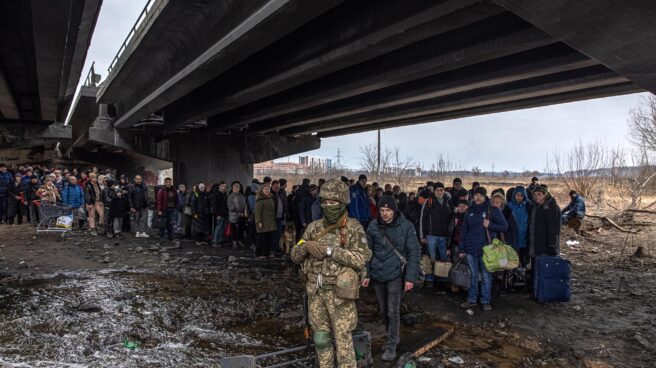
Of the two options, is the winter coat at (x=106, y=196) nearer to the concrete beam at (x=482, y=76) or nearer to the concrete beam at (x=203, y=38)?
the concrete beam at (x=203, y=38)

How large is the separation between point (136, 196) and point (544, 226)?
36.0 feet

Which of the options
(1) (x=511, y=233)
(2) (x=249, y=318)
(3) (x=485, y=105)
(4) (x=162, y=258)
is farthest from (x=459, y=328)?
(3) (x=485, y=105)

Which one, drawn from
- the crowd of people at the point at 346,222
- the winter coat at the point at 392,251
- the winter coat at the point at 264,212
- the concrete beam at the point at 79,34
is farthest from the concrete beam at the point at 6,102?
the winter coat at the point at 392,251

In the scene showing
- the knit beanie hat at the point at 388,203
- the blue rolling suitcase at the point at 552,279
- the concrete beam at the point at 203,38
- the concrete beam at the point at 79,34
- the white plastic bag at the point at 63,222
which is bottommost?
the blue rolling suitcase at the point at 552,279

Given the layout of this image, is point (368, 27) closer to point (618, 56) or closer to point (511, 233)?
point (618, 56)

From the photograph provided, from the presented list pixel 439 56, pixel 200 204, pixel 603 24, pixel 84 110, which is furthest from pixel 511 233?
pixel 84 110

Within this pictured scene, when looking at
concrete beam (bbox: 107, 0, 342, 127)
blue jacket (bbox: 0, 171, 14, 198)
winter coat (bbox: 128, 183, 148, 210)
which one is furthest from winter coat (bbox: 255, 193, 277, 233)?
blue jacket (bbox: 0, 171, 14, 198)

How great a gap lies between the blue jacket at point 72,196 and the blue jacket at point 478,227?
Answer: 468 inches

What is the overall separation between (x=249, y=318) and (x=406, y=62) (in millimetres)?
5831

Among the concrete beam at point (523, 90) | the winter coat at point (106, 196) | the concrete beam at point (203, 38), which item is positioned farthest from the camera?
the winter coat at point (106, 196)

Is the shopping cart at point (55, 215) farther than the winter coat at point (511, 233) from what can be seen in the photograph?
Yes

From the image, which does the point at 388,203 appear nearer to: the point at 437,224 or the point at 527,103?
the point at 437,224

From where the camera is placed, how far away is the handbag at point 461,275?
693 centimetres

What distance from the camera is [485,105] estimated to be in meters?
13.7
